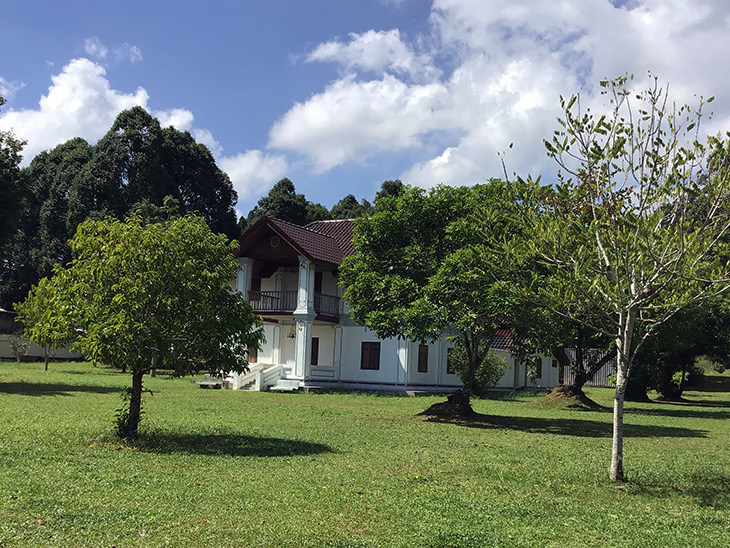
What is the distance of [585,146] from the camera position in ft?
33.3

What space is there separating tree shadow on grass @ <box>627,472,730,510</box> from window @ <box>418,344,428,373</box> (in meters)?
23.6

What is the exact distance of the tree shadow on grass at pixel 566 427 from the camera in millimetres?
18562

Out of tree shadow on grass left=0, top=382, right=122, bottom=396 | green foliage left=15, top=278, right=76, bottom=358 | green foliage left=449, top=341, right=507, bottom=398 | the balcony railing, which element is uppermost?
the balcony railing

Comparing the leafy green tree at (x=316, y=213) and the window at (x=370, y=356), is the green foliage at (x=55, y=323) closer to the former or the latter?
the window at (x=370, y=356)

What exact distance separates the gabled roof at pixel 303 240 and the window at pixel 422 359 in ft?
19.6

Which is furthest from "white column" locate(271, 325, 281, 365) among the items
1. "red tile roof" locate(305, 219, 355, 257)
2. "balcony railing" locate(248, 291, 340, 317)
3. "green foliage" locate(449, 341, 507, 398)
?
"green foliage" locate(449, 341, 507, 398)

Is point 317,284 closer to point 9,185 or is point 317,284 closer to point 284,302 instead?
point 284,302

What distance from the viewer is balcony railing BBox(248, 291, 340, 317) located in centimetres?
3475

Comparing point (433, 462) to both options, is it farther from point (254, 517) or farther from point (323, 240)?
point (323, 240)

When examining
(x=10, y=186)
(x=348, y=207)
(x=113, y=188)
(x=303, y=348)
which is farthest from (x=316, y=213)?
(x=10, y=186)

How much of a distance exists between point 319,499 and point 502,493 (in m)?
2.56

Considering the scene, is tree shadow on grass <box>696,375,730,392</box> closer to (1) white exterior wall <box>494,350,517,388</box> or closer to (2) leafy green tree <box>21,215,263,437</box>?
(1) white exterior wall <box>494,350,517,388</box>

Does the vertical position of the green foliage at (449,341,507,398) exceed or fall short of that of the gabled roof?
it falls short

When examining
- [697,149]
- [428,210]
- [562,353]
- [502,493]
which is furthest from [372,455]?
[562,353]
